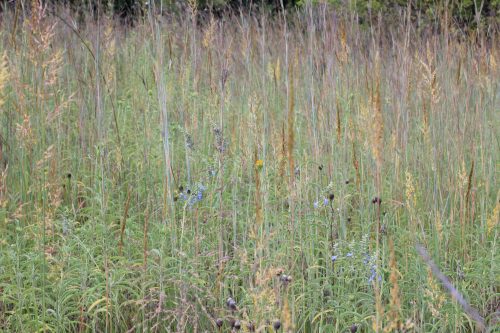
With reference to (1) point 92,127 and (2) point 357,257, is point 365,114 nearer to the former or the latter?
(2) point 357,257

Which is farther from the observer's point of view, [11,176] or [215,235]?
[11,176]

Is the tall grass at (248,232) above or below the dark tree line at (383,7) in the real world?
below

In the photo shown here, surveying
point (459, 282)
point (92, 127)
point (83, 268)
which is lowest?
point (459, 282)

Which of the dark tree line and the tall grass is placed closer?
the tall grass

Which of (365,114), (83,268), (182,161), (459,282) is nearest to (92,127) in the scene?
(182,161)

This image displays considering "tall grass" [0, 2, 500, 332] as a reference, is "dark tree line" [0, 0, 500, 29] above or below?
above

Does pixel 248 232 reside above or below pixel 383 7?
below

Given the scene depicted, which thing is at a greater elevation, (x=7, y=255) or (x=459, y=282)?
(x=7, y=255)

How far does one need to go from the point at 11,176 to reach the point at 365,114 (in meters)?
1.76

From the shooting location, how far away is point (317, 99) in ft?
10.9

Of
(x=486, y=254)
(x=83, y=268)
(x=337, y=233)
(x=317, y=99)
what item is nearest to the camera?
(x=83, y=268)

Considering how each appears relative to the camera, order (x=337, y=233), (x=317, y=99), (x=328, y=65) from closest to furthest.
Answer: (x=337, y=233), (x=328, y=65), (x=317, y=99)

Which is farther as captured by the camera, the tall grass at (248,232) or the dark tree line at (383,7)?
the dark tree line at (383,7)

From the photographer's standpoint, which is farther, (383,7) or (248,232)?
(383,7)
